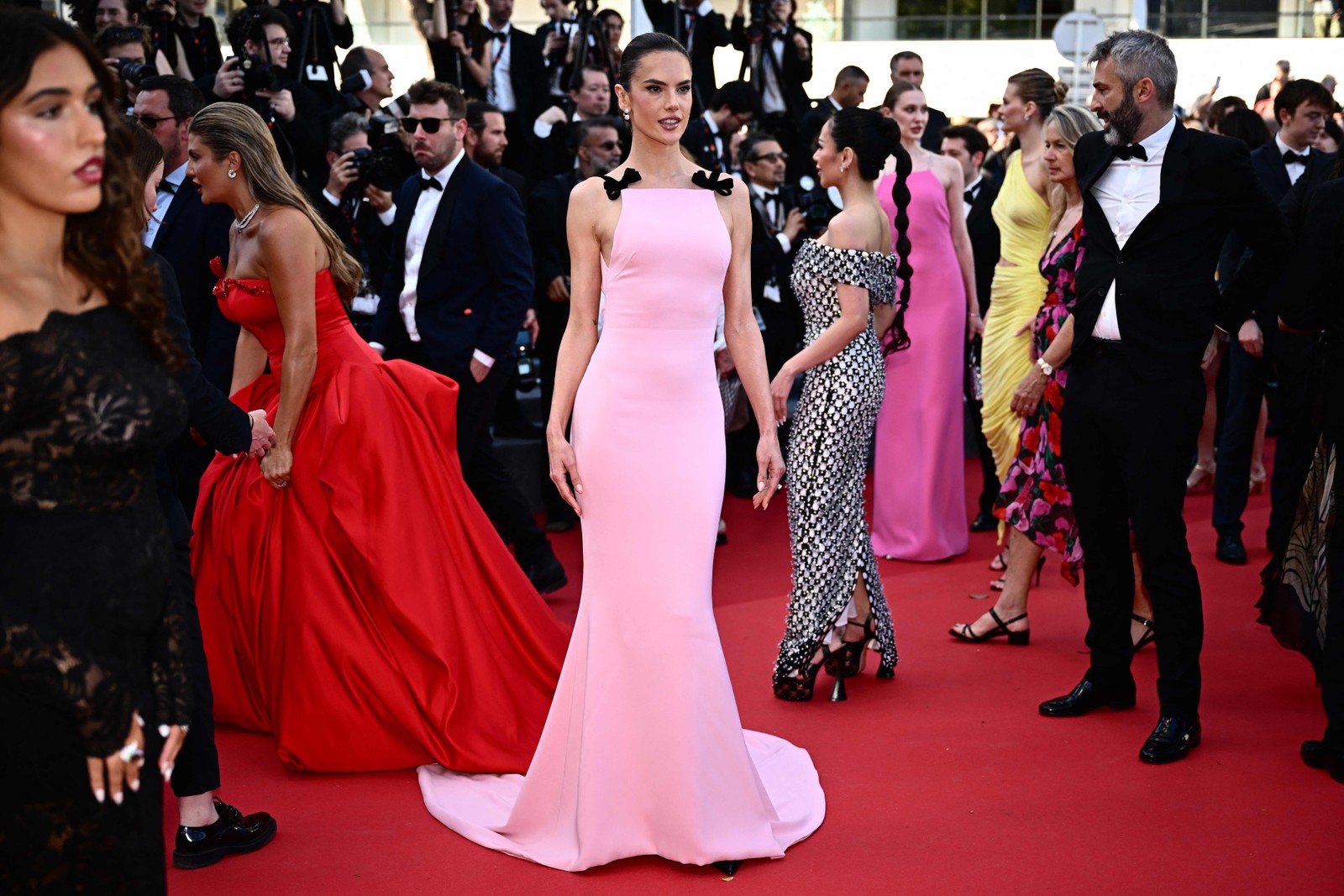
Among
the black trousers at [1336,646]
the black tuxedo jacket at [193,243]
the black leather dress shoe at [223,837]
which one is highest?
the black tuxedo jacket at [193,243]

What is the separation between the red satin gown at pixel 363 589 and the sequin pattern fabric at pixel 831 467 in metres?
0.83

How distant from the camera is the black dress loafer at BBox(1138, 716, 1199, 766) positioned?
388 centimetres

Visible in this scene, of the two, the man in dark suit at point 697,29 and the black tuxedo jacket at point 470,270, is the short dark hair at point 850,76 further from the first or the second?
the black tuxedo jacket at point 470,270

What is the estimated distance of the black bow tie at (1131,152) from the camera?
12.7 feet

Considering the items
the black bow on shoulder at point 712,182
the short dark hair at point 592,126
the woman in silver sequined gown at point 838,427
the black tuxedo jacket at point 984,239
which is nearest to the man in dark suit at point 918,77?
the black tuxedo jacket at point 984,239

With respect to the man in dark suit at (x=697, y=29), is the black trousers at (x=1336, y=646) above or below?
below

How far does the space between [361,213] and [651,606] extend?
3.88m

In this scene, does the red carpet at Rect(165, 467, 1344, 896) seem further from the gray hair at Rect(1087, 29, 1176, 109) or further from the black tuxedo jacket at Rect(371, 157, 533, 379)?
the gray hair at Rect(1087, 29, 1176, 109)

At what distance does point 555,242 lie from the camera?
7.04 m

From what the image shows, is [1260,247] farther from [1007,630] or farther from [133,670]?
[133,670]

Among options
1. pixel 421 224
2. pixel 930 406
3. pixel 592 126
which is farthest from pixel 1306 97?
pixel 421 224

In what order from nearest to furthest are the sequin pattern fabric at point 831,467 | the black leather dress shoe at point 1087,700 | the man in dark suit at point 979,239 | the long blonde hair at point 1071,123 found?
the black leather dress shoe at point 1087,700
the sequin pattern fabric at point 831,467
the long blonde hair at point 1071,123
the man in dark suit at point 979,239

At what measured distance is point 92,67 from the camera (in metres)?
1.94

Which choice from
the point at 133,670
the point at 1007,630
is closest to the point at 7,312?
the point at 133,670
